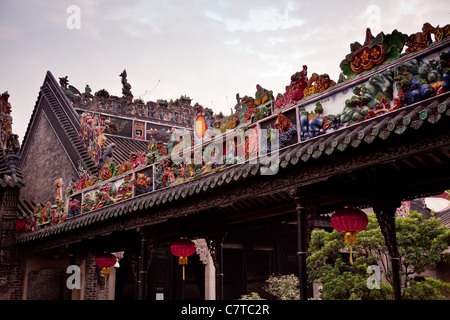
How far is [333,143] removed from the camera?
5945 millimetres

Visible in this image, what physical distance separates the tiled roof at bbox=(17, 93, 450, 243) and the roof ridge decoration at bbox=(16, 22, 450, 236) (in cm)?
1

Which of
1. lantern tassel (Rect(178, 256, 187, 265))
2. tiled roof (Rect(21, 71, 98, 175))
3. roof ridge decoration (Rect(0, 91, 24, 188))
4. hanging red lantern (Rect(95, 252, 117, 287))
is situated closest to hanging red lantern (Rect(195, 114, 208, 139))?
lantern tassel (Rect(178, 256, 187, 265))

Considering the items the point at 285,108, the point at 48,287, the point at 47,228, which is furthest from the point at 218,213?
the point at 48,287

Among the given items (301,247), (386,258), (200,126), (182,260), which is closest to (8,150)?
(182,260)

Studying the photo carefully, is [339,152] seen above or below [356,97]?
below

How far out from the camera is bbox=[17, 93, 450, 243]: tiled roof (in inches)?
197

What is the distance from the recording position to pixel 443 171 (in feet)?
22.1

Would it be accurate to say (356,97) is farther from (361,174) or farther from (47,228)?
(47,228)

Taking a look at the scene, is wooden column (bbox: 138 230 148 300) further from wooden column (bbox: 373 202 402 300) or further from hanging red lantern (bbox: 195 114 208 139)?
wooden column (bbox: 373 202 402 300)

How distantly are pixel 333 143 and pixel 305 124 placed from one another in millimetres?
1104

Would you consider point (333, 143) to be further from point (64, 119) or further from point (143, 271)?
point (64, 119)

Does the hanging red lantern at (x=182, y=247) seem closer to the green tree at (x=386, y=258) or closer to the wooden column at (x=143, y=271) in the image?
the wooden column at (x=143, y=271)

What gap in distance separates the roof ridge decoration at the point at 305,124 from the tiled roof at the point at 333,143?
12mm

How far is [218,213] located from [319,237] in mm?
5196
